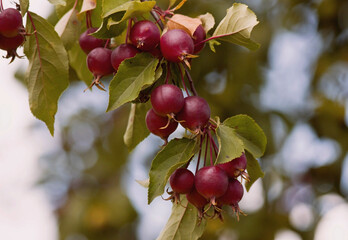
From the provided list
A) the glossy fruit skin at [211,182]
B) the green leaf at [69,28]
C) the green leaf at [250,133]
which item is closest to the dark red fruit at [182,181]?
the glossy fruit skin at [211,182]

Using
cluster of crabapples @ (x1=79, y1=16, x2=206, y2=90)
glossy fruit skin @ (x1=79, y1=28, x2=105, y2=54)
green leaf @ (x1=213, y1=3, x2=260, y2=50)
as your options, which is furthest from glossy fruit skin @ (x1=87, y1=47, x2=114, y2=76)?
green leaf @ (x1=213, y1=3, x2=260, y2=50)

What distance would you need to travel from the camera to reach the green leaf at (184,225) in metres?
1.04

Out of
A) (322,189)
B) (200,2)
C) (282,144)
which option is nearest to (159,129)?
(200,2)

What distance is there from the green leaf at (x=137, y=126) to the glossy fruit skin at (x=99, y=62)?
23 cm

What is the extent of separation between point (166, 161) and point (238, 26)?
305 millimetres

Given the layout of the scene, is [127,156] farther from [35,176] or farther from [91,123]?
[35,176]

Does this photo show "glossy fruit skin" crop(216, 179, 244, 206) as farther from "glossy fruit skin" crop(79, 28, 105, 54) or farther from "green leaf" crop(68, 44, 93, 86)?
"green leaf" crop(68, 44, 93, 86)

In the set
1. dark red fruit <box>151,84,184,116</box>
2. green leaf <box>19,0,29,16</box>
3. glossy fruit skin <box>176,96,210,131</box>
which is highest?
green leaf <box>19,0,29,16</box>

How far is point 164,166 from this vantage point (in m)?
0.90

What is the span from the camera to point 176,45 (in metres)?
0.85

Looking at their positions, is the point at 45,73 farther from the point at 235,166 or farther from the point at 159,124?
the point at 235,166

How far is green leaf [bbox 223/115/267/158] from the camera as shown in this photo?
93cm

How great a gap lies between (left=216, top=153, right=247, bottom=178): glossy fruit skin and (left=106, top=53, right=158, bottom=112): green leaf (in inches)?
8.0

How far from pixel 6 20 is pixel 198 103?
371 mm
